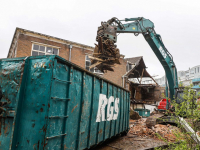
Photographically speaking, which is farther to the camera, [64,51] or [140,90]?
[140,90]

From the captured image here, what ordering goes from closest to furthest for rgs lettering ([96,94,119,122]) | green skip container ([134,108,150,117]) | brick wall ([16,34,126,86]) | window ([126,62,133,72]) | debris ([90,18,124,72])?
rgs lettering ([96,94,119,122]) < debris ([90,18,124,72]) < brick wall ([16,34,126,86]) < green skip container ([134,108,150,117]) < window ([126,62,133,72])

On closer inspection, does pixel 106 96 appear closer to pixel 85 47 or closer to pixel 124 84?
pixel 85 47

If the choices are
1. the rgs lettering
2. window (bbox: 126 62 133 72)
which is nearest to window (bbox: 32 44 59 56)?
window (bbox: 126 62 133 72)

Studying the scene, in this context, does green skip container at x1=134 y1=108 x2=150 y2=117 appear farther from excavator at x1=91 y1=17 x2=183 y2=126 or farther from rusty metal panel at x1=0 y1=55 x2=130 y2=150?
rusty metal panel at x1=0 y1=55 x2=130 y2=150

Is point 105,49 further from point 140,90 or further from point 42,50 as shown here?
point 140,90

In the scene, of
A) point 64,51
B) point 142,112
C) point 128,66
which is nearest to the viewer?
point 64,51

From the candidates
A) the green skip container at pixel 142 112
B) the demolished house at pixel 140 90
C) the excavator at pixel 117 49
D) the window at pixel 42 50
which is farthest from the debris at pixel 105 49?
the demolished house at pixel 140 90

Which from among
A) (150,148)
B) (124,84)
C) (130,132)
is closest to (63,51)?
(124,84)

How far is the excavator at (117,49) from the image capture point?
6.11 m

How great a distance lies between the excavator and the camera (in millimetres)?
6105

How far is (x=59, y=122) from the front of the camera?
10.3 feet

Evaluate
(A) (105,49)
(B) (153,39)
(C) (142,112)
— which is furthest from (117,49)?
(C) (142,112)

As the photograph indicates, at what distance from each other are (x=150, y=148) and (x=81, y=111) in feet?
12.2

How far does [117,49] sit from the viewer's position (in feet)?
21.4
